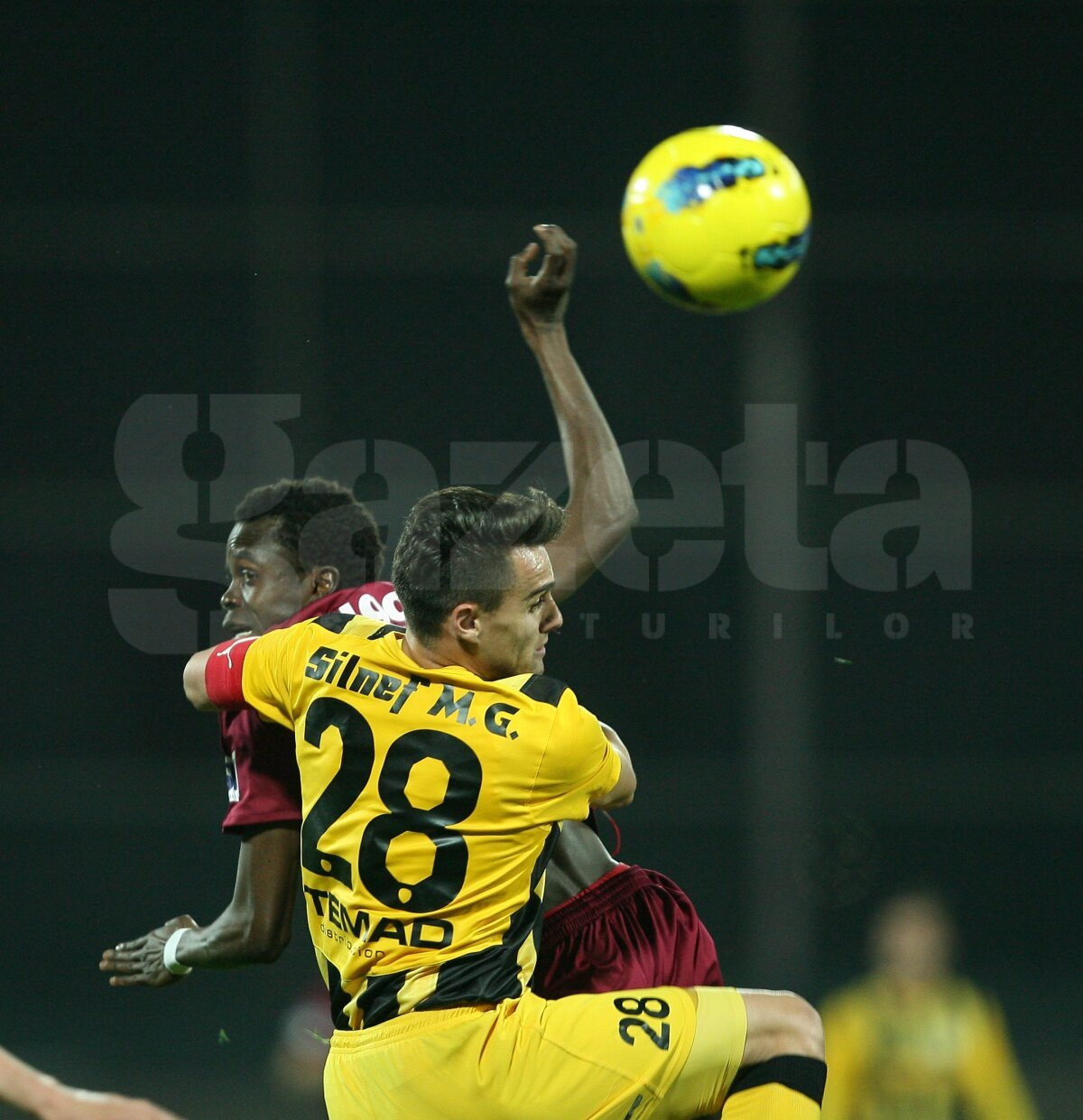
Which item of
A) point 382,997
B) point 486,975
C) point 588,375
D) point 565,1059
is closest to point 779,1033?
point 565,1059

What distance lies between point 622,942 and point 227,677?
1154 mm

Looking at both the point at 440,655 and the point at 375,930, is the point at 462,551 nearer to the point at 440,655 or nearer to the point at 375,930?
the point at 440,655

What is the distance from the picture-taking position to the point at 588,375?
27.6ft

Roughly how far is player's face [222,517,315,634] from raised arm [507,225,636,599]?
28.7 inches

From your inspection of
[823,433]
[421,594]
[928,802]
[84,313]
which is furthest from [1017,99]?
[421,594]

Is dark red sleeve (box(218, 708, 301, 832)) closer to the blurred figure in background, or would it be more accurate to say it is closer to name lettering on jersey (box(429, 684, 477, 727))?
name lettering on jersey (box(429, 684, 477, 727))

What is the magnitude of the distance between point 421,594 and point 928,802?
5.46 meters

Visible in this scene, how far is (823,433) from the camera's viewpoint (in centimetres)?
824

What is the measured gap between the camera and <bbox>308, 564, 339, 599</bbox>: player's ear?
4.11 m

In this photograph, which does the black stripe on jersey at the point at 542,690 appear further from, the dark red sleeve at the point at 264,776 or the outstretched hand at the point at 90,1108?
the outstretched hand at the point at 90,1108

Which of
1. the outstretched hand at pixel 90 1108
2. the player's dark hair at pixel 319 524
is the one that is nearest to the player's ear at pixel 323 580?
the player's dark hair at pixel 319 524

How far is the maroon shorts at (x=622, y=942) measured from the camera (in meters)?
3.67

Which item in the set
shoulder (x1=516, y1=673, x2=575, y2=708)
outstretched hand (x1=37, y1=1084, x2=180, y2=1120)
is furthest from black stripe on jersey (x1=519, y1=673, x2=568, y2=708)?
outstretched hand (x1=37, y1=1084, x2=180, y2=1120)

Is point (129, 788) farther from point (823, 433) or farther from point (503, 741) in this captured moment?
point (503, 741)
